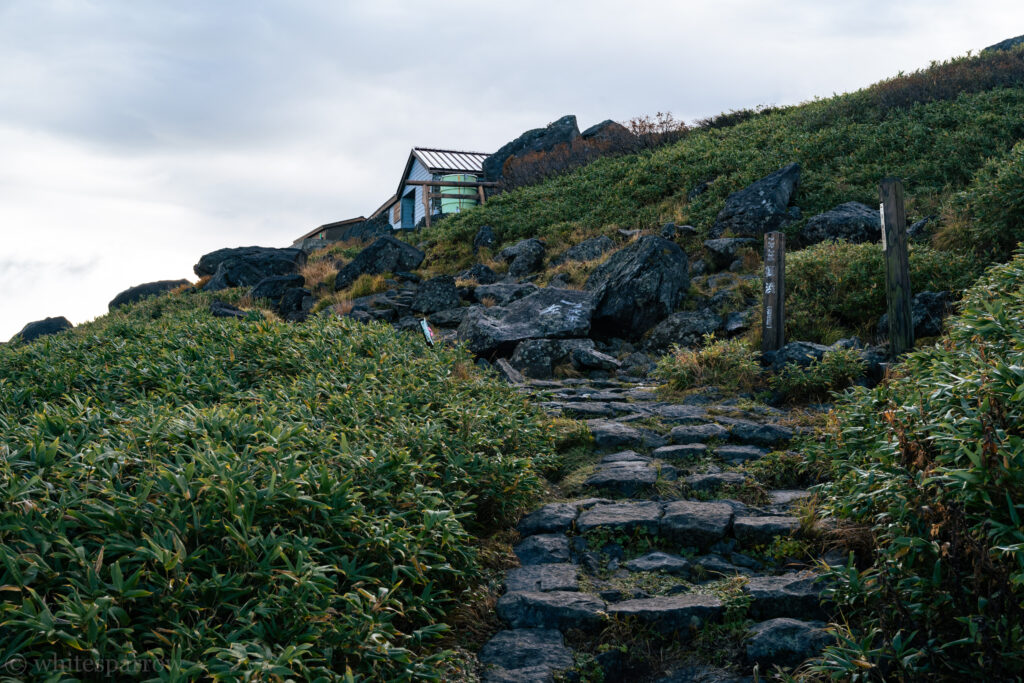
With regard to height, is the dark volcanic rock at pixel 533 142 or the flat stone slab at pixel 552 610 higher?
the dark volcanic rock at pixel 533 142

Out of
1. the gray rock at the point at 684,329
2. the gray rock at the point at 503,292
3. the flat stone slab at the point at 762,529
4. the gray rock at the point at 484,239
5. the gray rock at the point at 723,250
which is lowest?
the flat stone slab at the point at 762,529

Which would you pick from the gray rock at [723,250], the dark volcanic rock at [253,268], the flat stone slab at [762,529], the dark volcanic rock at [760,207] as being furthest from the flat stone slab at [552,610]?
the dark volcanic rock at [253,268]

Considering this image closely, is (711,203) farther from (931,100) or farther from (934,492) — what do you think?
(934,492)

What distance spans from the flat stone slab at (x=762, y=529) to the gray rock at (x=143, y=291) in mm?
26535

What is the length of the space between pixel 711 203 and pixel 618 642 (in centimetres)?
1640

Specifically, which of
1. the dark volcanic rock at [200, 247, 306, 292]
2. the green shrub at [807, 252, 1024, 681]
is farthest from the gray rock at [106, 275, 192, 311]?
the green shrub at [807, 252, 1024, 681]

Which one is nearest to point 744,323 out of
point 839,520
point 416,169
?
point 839,520

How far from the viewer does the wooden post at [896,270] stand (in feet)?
26.5

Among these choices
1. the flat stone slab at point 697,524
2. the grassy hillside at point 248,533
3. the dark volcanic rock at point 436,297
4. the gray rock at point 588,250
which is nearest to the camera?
the grassy hillside at point 248,533

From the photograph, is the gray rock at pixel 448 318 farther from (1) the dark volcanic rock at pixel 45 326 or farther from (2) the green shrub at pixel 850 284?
(1) the dark volcanic rock at pixel 45 326

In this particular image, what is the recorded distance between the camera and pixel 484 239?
2248 centimetres

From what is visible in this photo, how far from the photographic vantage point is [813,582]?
374 cm

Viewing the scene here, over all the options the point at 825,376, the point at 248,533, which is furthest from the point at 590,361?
the point at 248,533

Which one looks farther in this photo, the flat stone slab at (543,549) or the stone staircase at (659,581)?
the flat stone slab at (543,549)
